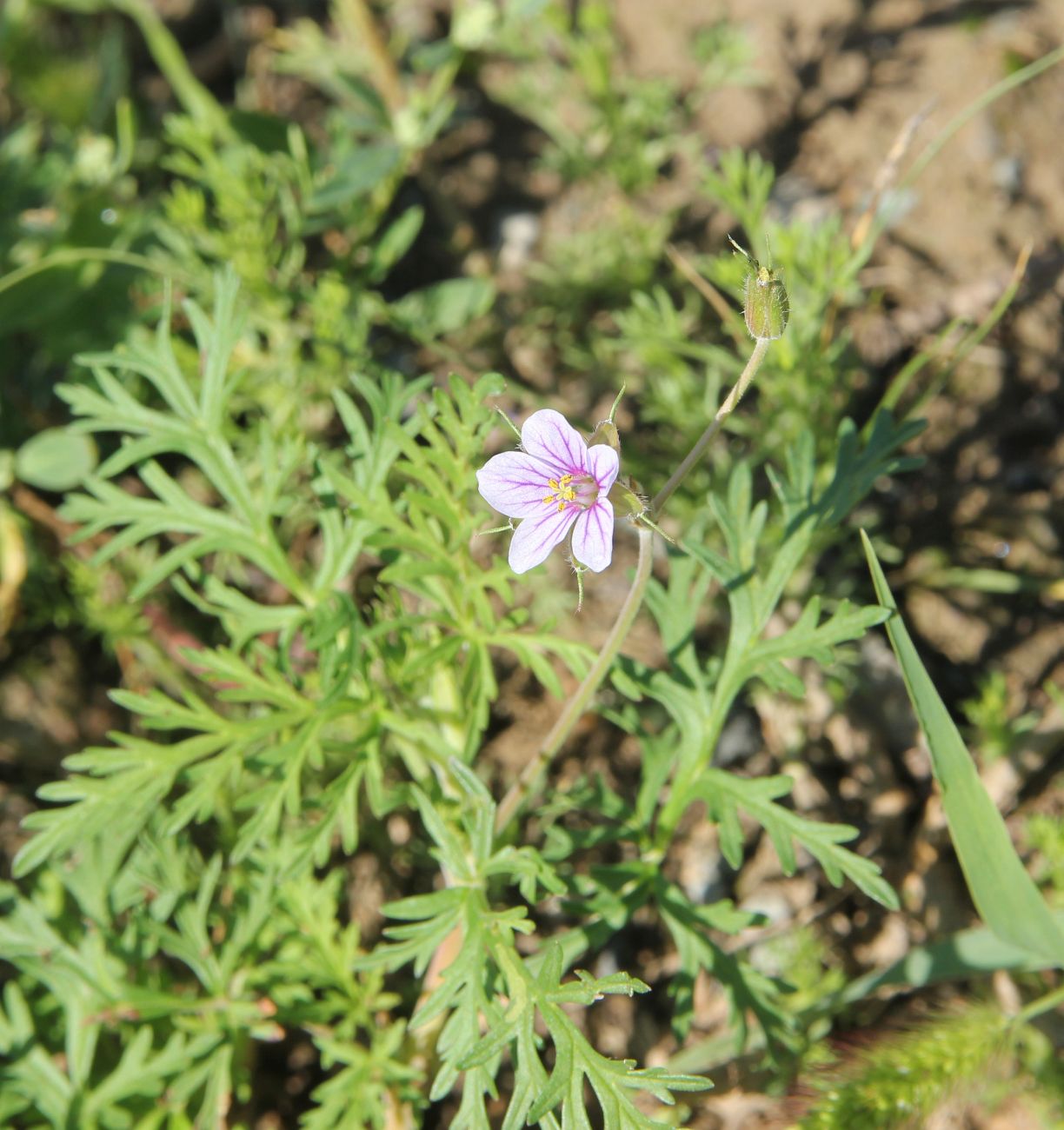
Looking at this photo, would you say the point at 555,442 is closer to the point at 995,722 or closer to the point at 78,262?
the point at 995,722

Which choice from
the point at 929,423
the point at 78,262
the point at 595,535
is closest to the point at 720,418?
the point at 595,535

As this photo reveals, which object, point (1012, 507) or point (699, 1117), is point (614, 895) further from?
point (1012, 507)

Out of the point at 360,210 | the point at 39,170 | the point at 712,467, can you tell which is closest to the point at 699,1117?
the point at 712,467

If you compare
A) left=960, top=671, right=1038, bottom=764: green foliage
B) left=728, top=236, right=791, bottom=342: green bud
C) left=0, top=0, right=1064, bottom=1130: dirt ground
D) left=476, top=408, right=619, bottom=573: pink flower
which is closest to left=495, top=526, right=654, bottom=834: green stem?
left=476, top=408, right=619, bottom=573: pink flower

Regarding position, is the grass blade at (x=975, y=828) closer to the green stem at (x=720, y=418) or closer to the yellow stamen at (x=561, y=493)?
the green stem at (x=720, y=418)

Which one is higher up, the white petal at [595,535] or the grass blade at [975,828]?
the white petal at [595,535]

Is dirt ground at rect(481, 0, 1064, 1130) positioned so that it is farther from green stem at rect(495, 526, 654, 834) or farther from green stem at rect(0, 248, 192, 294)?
green stem at rect(0, 248, 192, 294)

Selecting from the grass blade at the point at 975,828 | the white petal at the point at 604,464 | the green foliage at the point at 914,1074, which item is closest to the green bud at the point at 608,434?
the white petal at the point at 604,464

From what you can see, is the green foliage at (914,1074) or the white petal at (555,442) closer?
the white petal at (555,442)
